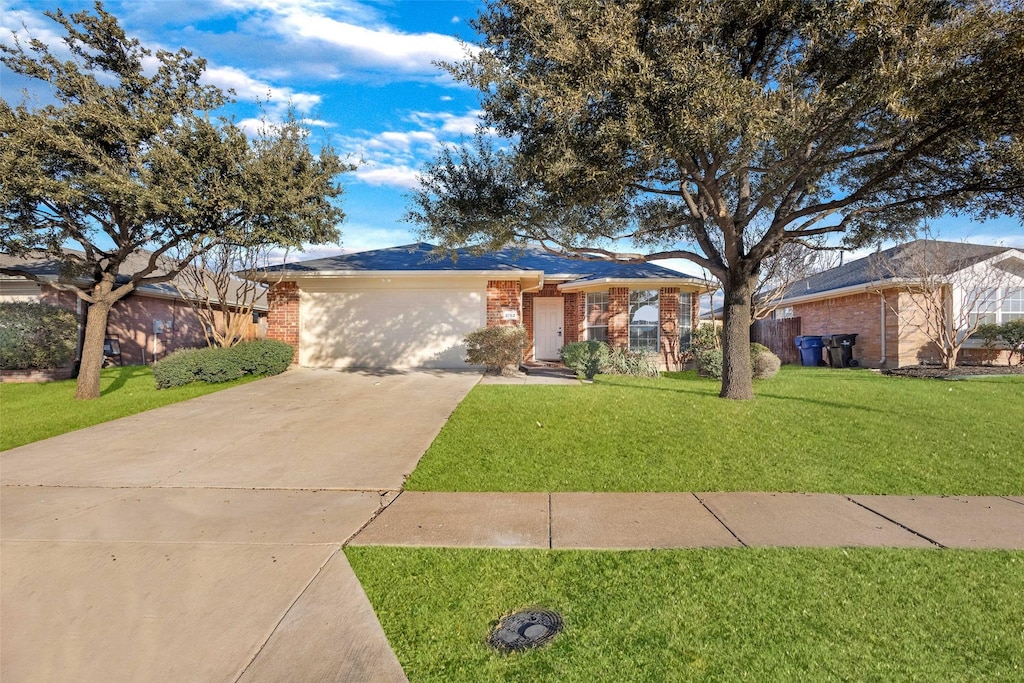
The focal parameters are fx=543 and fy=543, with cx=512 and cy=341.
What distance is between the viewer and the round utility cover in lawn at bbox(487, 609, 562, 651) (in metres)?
2.66

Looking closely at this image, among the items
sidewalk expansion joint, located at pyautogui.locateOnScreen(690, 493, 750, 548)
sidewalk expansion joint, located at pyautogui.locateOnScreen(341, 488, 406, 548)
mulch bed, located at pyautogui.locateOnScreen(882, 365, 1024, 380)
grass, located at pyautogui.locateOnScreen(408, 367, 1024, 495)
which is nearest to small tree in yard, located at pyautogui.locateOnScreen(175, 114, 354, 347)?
grass, located at pyautogui.locateOnScreen(408, 367, 1024, 495)

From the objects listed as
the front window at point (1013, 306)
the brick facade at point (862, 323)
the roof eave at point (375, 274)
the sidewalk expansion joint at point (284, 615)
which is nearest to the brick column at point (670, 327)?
the roof eave at point (375, 274)

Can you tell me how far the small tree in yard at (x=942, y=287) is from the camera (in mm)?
14969

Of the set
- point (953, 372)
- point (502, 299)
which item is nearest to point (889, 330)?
point (953, 372)

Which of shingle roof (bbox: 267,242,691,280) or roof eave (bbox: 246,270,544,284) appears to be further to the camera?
shingle roof (bbox: 267,242,691,280)

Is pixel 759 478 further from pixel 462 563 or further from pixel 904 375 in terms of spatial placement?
pixel 904 375

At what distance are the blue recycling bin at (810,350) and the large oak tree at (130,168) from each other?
17.2m

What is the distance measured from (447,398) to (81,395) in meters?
7.36

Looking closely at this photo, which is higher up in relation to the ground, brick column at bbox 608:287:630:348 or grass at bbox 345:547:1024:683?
brick column at bbox 608:287:630:348

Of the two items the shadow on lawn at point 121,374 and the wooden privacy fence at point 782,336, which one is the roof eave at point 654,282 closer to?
the wooden privacy fence at point 782,336

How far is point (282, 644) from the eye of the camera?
2.75 m

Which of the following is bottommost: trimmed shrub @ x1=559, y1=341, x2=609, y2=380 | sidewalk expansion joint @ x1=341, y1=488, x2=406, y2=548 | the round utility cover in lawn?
the round utility cover in lawn

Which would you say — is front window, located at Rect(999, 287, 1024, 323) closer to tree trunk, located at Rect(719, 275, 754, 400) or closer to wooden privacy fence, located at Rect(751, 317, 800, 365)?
wooden privacy fence, located at Rect(751, 317, 800, 365)

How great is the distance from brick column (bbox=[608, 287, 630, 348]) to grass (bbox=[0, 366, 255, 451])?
33.2 ft
